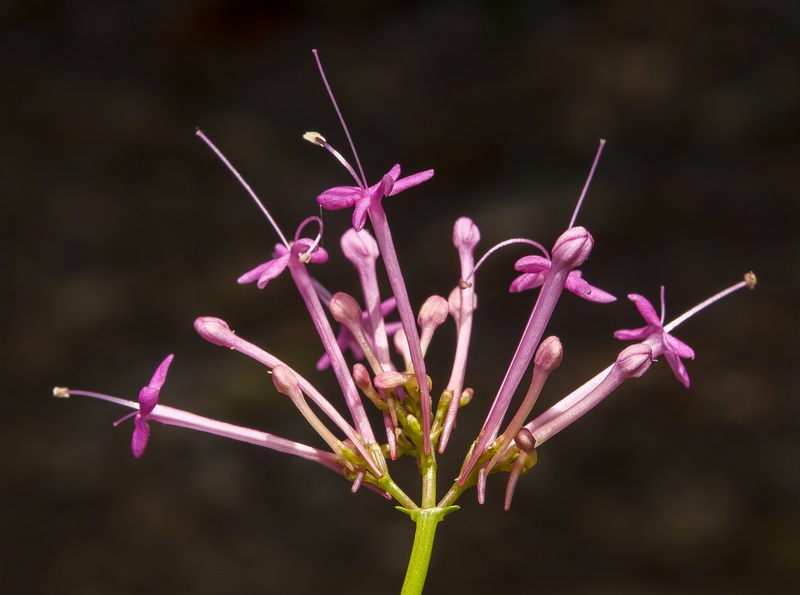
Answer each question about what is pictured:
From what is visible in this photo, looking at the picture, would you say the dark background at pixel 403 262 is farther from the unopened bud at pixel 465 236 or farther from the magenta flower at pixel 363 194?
the magenta flower at pixel 363 194

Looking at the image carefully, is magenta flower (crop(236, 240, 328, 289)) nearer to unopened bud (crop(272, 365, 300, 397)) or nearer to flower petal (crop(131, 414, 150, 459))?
unopened bud (crop(272, 365, 300, 397))

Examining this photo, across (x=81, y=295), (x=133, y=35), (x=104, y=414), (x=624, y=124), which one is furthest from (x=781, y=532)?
(x=133, y=35)

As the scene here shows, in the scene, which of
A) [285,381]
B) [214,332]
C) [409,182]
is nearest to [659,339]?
[409,182]

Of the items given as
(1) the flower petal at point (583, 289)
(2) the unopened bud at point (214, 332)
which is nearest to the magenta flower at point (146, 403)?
(2) the unopened bud at point (214, 332)

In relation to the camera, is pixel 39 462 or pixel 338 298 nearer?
pixel 338 298

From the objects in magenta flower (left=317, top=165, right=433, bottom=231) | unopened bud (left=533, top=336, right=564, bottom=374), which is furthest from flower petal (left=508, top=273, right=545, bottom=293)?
magenta flower (left=317, top=165, right=433, bottom=231)

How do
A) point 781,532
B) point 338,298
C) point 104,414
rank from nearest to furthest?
point 338,298, point 781,532, point 104,414

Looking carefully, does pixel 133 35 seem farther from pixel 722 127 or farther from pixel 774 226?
pixel 774 226
